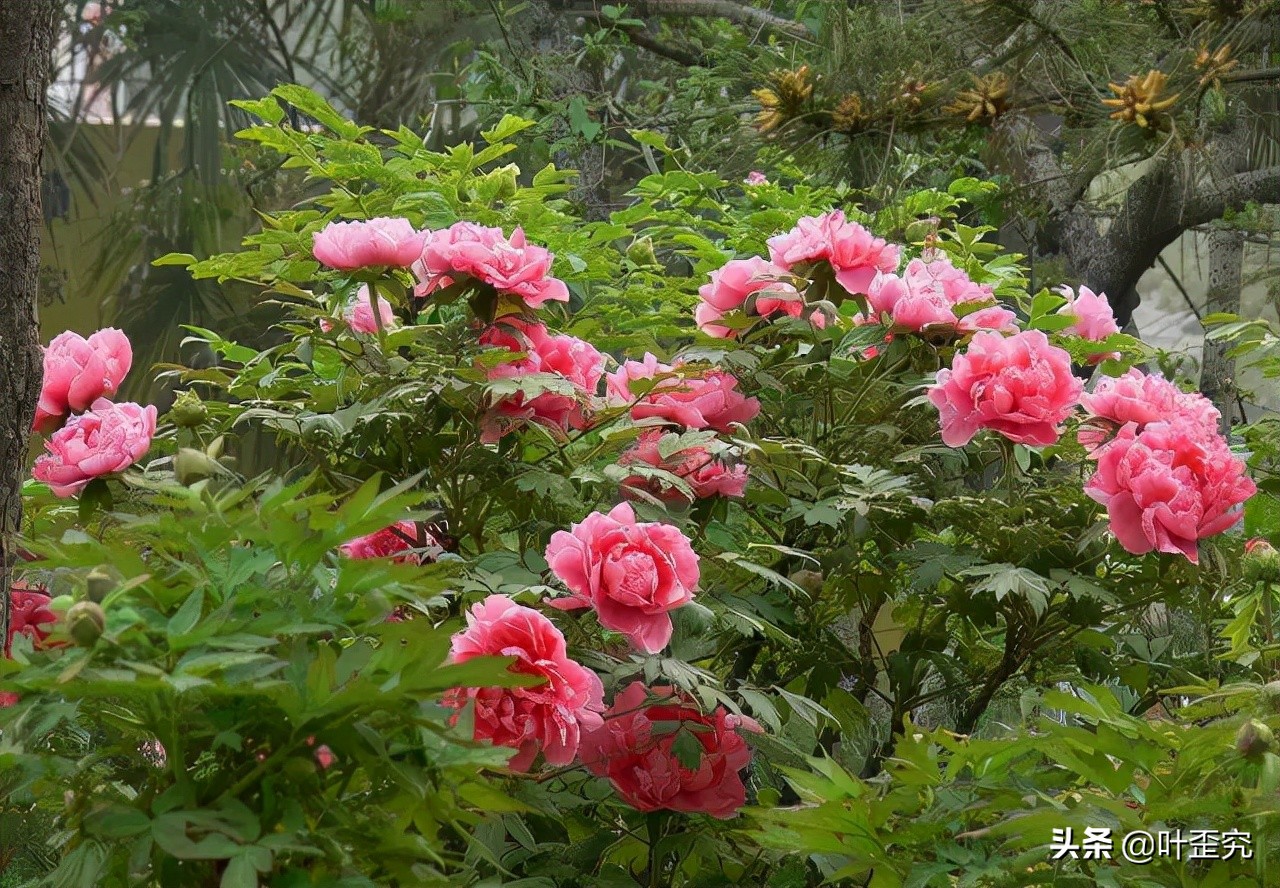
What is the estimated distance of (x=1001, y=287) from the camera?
148cm

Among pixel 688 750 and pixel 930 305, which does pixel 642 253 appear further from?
pixel 688 750

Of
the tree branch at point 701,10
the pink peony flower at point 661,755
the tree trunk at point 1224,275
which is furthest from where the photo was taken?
the tree trunk at point 1224,275

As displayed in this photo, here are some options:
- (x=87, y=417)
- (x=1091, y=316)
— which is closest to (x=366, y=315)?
(x=87, y=417)

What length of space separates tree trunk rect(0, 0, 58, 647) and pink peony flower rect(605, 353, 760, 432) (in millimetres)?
403

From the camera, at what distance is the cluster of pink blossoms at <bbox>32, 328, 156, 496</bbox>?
96 centimetres

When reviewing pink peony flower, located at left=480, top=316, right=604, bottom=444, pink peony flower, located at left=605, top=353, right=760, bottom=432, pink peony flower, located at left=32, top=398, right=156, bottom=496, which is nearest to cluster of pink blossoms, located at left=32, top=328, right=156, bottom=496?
pink peony flower, located at left=32, top=398, right=156, bottom=496

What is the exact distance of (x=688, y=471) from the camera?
1.02 metres

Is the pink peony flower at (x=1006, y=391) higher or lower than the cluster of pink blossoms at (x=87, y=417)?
higher

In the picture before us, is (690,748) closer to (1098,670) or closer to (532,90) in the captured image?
(1098,670)

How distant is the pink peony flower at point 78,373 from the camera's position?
107 cm

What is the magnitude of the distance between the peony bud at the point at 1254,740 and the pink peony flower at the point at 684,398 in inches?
18.3

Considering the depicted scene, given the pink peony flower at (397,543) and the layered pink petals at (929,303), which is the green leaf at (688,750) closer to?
the pink peony flower at (397,543)

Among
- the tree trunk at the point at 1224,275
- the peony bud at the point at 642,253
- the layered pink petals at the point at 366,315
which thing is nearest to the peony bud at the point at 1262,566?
the layered pink petals at the point at 366,315

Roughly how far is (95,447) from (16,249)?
8.1 inches
